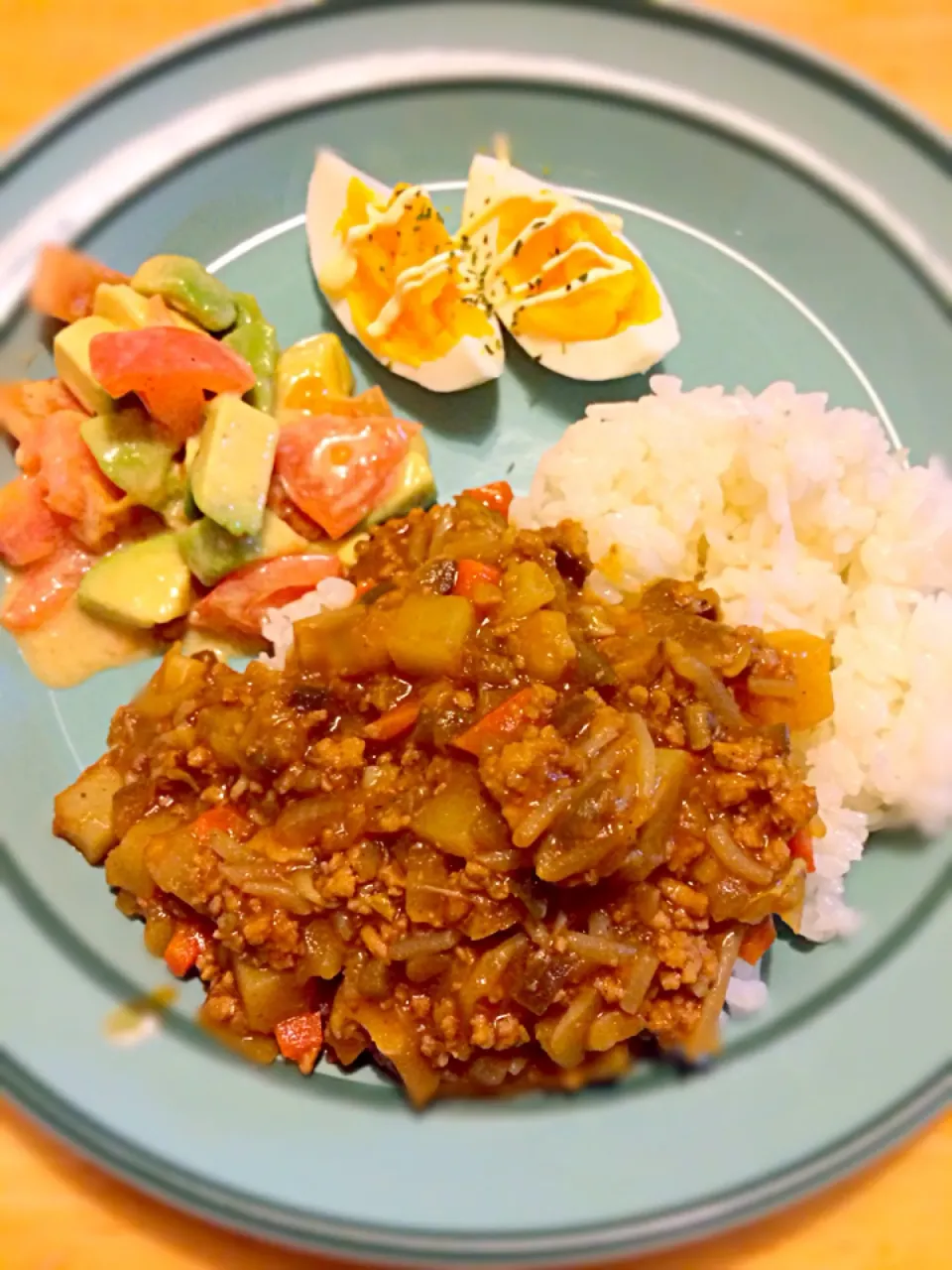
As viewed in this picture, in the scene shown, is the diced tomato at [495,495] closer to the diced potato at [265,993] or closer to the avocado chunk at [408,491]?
the avocado chunk at [408,491]

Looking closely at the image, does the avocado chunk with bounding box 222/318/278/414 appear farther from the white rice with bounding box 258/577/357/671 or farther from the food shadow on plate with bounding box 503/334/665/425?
the food shadow on plate with bounding box 503/334/665/425

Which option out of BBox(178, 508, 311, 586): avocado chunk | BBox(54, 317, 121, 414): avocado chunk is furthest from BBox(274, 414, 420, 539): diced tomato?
BBox(54, 317, 121, 414): avocado chunk

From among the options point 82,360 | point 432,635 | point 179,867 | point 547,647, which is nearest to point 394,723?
point 432,635

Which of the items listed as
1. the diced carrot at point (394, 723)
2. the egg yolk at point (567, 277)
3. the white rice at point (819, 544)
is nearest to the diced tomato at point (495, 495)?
the white rice at point (819, 544)

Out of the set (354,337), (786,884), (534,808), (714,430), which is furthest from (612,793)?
(354,337)

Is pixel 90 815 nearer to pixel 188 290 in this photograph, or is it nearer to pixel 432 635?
pixel 432 635

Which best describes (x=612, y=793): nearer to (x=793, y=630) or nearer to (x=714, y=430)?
(x=793, y=630)
